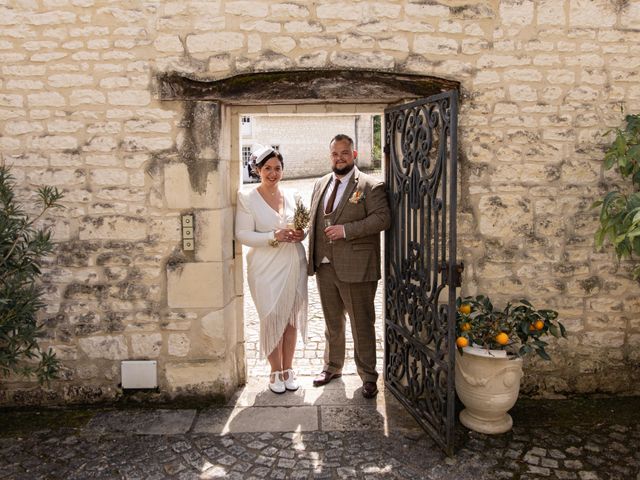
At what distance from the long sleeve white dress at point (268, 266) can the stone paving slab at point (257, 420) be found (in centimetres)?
47

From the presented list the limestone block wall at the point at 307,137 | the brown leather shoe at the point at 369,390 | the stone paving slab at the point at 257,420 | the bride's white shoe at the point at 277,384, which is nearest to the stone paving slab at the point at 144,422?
the stone paving slab at the point at 257,420

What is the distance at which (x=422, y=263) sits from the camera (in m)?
3.72

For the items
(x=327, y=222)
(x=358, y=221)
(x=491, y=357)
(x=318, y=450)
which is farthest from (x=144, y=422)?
(x=491, y=357)

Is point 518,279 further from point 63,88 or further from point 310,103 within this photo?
point 63,88

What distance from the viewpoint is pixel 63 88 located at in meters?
3.92

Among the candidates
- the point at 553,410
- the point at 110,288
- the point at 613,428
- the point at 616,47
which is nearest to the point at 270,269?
the point at 110,288

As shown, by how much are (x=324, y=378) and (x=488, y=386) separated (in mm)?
1366

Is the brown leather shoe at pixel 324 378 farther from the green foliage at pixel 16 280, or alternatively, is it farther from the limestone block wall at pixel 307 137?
the limestone block wall at pixel 307 137

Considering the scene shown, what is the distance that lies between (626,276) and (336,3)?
9.33ft

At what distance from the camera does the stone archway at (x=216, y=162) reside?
3.89 metres

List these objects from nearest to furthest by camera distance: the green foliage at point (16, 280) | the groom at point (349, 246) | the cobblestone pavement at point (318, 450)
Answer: the cobblestone pavement at point (318, 450) < the green foliage at point (16, 280) < the groom at point (349, 246)

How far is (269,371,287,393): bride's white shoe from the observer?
4320 millimetres

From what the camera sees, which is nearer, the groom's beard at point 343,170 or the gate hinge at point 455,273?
the gate hinge at point 455,273

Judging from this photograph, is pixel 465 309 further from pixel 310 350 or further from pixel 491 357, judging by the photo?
pixel 310 350
